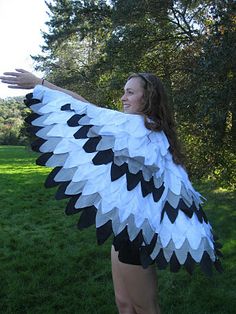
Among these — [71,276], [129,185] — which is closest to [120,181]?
[129,185]

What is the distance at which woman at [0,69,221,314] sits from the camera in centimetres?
171

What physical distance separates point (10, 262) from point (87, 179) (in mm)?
3261

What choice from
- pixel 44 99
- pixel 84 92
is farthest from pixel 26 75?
pixel 84 92

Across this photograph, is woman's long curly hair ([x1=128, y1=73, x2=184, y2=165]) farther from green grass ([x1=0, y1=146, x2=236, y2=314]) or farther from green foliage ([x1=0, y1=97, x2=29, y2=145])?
green foliage ([x1=0, y1=97, x2=29, y2=145])

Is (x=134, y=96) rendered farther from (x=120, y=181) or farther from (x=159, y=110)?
(x=120, y=181)

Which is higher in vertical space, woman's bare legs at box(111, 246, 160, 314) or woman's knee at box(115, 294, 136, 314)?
woman's bare legs at box(111, 246, 160, 314)

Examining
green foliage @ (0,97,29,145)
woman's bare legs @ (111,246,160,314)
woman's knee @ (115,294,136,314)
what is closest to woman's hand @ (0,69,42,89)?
woman's bare legs @ (111,246,160,314)

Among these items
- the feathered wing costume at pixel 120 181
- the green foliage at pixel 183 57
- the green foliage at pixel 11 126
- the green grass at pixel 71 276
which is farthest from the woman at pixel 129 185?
the green foliage at pixel 11 126

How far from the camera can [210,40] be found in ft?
17.7

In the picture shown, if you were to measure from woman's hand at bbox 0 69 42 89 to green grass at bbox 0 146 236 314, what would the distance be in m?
2.15

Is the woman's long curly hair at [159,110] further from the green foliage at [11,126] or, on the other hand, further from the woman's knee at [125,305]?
the green foliage at [11,126]

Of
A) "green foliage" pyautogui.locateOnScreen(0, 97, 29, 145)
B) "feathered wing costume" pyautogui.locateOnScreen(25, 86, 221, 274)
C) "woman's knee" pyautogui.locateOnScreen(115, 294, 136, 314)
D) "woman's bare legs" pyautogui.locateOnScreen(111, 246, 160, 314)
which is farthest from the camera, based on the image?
"green foliage" pyautogui.locateOnScreen(0, 97, 29, 145)

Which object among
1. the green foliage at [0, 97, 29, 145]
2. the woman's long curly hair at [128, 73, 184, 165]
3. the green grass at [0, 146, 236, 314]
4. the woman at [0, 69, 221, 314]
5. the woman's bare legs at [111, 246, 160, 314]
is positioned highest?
the woman's long curly hair at [128, 73, 184, 165]

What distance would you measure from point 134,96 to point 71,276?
8.86ft
